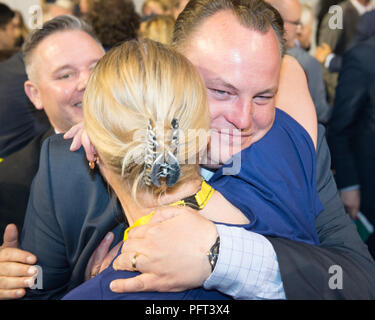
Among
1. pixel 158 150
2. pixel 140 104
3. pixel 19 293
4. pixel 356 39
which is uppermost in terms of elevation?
pixel 356 39

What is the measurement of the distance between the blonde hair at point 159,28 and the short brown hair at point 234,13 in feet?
5.80

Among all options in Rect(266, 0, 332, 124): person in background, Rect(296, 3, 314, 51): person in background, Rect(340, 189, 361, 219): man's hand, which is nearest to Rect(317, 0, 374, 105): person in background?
Rect(296, 3, 314, 51): person in background

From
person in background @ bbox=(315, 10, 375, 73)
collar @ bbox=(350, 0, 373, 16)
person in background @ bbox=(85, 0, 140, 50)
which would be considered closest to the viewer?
person in background @ bbox=(85, 0, 140, 50)

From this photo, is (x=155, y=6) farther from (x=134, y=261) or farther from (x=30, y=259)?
(x=134, y=261)

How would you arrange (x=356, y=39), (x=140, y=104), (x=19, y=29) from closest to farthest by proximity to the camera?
(x=140, y=104) < (x=356, y=39) < (x=19, y=29)

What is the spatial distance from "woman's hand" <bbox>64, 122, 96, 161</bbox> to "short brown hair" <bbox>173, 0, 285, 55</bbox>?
0.45 meters

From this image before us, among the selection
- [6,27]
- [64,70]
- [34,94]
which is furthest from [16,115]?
[6,27]

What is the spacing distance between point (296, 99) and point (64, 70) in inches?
44.0

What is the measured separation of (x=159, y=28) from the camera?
3311mm

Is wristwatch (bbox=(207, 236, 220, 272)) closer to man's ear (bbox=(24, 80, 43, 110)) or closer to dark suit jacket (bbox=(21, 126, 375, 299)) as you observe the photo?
dark suit jacket (bbox=(21, 126, 375, 299))

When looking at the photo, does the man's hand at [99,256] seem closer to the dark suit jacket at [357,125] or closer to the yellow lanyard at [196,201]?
the yellow lanyard at [196,201]

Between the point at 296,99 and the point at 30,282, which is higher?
the point at 296,99

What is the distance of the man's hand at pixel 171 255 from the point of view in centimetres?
101

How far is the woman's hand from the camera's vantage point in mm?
1187
